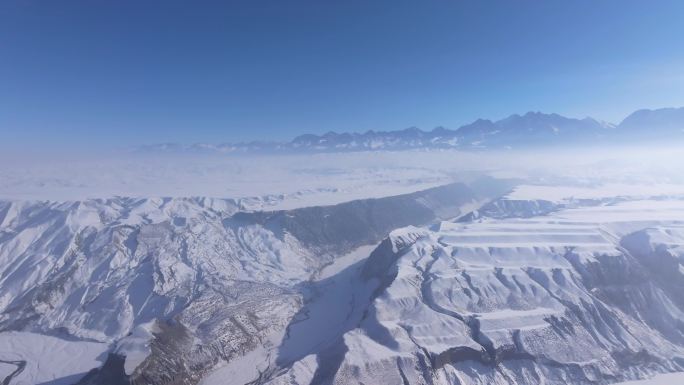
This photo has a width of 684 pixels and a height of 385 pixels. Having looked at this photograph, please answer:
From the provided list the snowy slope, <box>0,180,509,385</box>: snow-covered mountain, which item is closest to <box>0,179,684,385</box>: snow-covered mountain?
the snowy slope

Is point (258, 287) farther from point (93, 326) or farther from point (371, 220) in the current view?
point (371, 220)

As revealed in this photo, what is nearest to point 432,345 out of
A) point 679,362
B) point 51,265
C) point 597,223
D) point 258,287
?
point 679,362

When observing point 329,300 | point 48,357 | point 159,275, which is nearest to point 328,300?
point 329,300

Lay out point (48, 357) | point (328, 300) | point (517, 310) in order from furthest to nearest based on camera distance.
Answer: point (328, 300), point (517, 310), point (48, 357)

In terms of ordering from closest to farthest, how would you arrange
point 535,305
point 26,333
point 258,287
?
point 535,305 → point 26,333 → point 258,287

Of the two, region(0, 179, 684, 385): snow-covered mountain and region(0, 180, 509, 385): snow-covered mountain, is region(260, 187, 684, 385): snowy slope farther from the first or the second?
region(0, 180, 509, 385): snow-covered mountain

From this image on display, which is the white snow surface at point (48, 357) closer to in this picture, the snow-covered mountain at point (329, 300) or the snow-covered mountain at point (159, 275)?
the snow-covered mountain at point (329, 300)

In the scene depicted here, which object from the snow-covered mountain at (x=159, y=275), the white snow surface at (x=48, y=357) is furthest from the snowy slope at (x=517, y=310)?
the white snow surface at (x=48, y=357)

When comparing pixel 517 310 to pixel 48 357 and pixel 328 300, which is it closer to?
pixel 328 300
